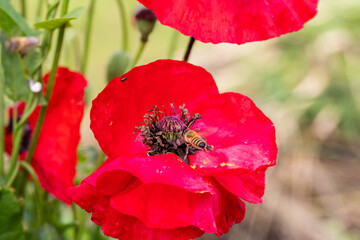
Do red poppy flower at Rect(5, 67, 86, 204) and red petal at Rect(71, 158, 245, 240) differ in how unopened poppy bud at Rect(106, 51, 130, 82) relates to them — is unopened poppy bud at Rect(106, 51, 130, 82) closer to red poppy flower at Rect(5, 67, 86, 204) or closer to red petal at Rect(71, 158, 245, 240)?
red poppy flower at Rect(5, 67, 86, 204)

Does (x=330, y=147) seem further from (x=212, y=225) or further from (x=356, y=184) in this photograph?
(x=212, y=225)

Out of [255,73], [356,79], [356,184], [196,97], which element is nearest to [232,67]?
[255,73]

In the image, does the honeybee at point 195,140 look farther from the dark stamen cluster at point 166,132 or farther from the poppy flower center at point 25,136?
the poppy flower center at point 25,136

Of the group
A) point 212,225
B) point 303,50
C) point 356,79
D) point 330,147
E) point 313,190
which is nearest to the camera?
point 212,225

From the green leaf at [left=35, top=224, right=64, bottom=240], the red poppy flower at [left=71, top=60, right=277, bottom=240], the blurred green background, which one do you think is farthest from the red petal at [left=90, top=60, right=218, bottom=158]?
the blurred green background

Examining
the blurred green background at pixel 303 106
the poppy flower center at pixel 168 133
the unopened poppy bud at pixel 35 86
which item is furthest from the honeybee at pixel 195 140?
the blurred green background at pixel 303 106

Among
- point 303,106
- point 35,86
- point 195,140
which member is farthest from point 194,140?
point 303,106
